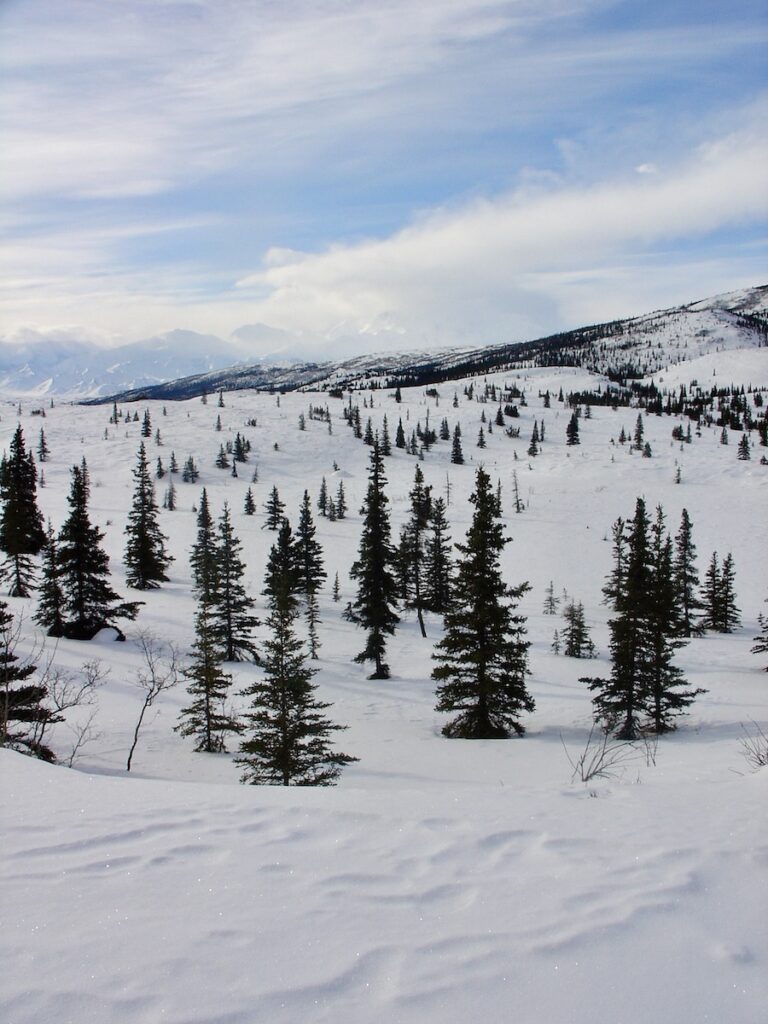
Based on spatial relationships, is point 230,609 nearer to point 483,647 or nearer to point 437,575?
point 483,647

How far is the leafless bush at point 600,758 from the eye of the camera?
9609 millimetres

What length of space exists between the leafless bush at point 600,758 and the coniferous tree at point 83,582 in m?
26.1

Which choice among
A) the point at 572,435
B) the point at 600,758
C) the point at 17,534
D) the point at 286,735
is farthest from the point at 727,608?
the point at 572,435

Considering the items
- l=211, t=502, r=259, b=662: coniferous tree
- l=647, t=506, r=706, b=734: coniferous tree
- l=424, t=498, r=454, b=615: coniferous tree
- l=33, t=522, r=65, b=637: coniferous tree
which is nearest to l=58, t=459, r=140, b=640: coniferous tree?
l=33, t=522, r=65, b=637: coniferous tree

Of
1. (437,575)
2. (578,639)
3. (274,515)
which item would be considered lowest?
(578,639)

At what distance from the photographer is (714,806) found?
6.23 m

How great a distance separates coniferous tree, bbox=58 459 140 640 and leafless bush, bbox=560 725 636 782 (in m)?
26.1

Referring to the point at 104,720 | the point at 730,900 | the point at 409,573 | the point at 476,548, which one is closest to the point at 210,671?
the point at 104,720

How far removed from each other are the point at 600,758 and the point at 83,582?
104ft

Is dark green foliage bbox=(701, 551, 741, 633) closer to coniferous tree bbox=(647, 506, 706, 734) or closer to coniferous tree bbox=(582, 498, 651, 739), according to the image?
coniferous tree bbox=(647, 506, 706, 734)

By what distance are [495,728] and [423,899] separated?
687 inches

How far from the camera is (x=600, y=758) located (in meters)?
9.53

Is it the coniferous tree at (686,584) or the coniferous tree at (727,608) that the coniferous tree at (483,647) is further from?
the coniferous tree at (727,608)

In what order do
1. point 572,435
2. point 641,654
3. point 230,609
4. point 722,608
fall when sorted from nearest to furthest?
1. point 641,654
2. point 230,609
3. point 722,608
4. point 572,435
